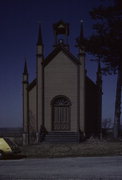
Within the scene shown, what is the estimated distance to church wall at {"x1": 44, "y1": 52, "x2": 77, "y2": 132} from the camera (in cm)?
3175

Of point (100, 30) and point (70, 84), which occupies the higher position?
point (100, 30)

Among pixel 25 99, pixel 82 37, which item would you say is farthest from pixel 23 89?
pixel 82 37

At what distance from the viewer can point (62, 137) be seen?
30656 millimetres

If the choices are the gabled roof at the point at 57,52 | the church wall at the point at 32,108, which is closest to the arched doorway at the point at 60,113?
the church wall at the point at 32,108

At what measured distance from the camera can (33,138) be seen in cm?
3228

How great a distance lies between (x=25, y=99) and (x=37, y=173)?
69.0 ft

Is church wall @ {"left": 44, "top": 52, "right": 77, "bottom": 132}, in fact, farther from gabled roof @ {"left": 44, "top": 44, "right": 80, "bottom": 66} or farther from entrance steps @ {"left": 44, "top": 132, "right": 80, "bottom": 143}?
entrance steps @ {"left": 44, "top": 132, "right": 80, "bottom": 143}

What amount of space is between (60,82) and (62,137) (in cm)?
498

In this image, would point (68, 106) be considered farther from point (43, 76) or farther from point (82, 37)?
point (82, 37)

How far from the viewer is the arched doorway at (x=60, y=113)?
32031mm

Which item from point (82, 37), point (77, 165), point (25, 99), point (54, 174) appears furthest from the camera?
point (25, 99)

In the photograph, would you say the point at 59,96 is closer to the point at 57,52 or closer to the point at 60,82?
the point at 60,82

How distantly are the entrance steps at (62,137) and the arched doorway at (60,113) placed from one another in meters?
1.02

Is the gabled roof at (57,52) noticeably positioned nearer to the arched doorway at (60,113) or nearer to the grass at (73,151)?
the arched doorway at (60,113)
